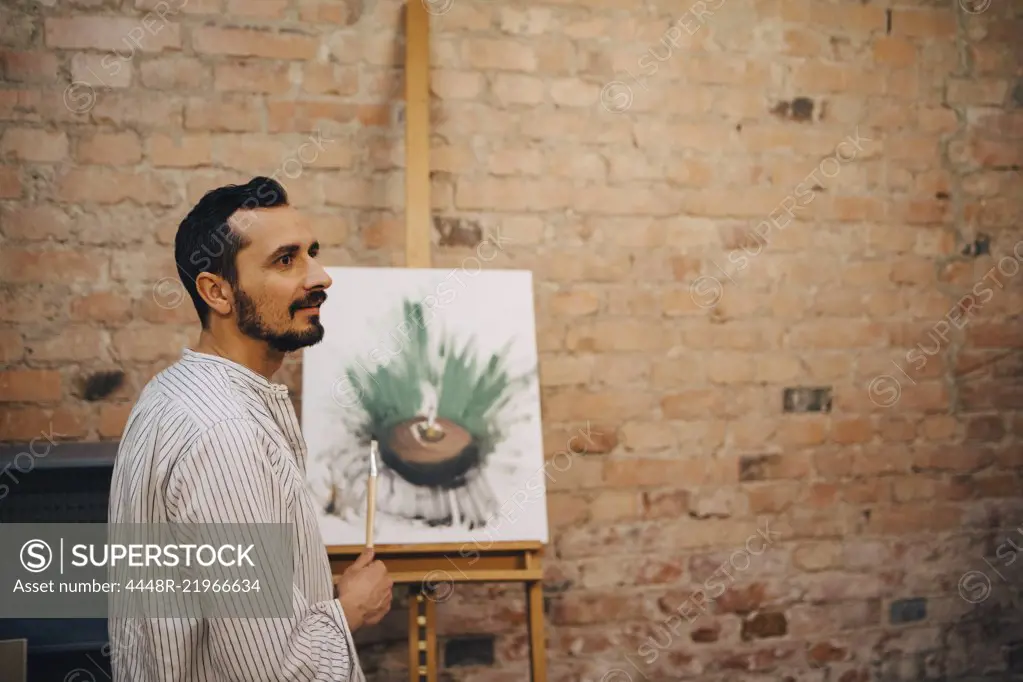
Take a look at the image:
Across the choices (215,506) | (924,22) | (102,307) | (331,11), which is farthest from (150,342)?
(924,22)

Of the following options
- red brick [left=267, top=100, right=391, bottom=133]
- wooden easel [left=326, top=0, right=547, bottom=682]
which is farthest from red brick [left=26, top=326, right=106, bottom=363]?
wooden easel [left=326, top=0, right=547, bottom=682]

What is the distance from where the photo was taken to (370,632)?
6.32 ft

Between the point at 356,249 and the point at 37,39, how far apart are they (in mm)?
831

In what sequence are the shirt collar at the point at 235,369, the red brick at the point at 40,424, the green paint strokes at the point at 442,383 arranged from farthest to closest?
the red brick at the point at 40,424 → the green paint strokes at the point at 442,383 → the shirt collar at the point at 235,369

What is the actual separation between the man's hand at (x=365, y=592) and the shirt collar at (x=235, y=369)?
328mm

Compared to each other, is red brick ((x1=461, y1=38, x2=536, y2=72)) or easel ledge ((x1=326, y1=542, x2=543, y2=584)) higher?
red brick ((x1=461, y1=38, x2=536, y2=72))

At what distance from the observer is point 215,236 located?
123cm

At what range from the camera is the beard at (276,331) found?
122 cm

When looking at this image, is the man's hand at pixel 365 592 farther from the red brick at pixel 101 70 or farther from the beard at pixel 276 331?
the red brick at pixel 101 70

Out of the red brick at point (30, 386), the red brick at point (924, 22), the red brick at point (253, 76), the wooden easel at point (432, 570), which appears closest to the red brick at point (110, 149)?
the red brick at point (253, 76)

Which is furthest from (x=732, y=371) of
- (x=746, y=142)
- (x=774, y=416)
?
(x=746, y=142)

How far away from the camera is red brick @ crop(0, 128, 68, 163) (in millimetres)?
1829

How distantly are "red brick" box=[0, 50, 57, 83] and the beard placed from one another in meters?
1.03

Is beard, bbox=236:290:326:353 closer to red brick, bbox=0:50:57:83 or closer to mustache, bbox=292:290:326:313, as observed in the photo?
mustache, bbox=292:290:326:313
